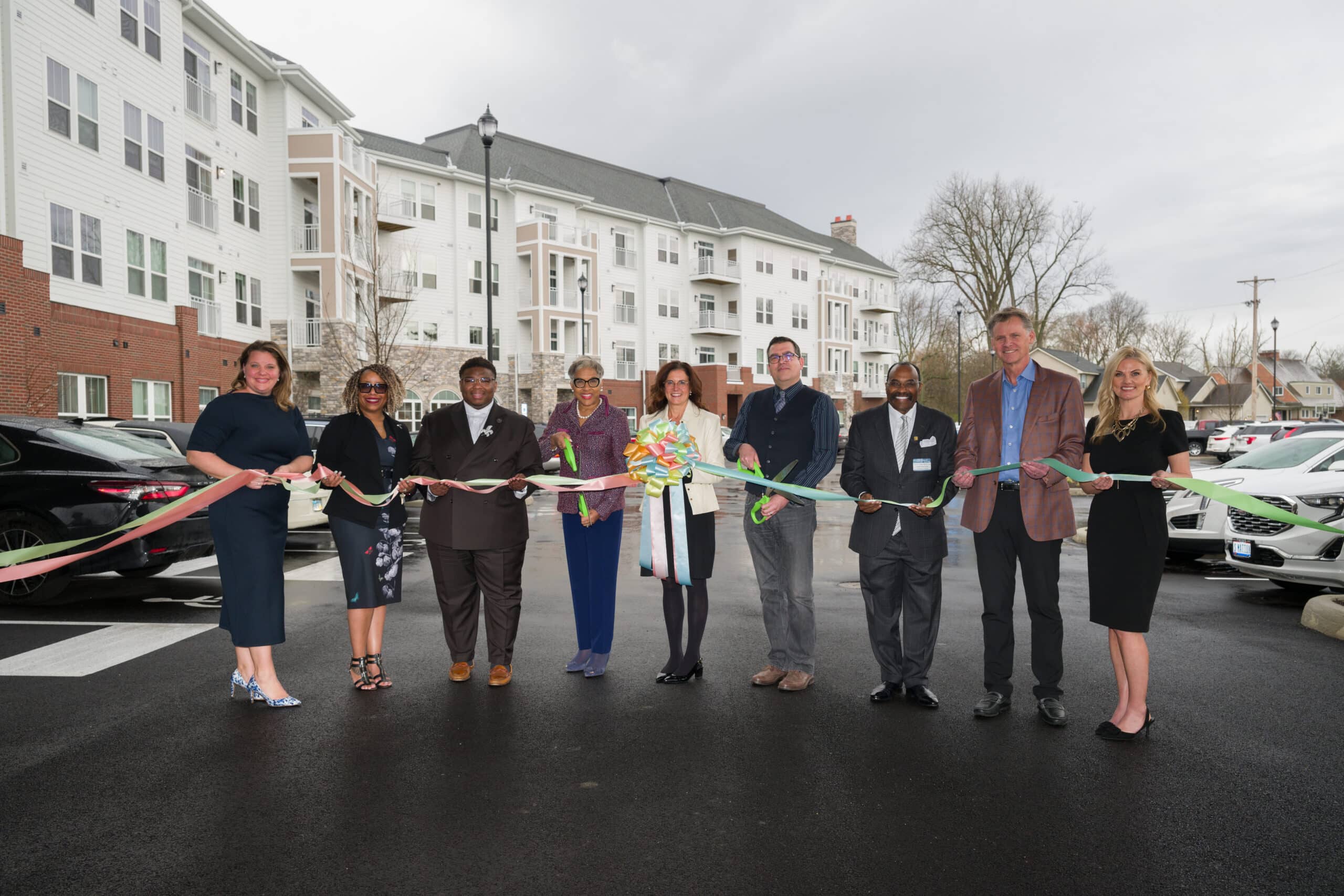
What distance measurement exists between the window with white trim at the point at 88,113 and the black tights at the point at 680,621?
22.1 m

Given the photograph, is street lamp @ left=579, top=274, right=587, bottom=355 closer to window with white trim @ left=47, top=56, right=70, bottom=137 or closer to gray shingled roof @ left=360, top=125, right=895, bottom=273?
gray shingled roof @ left=360, top=125, right=895, bottom=273

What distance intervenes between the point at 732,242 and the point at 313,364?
29229 millimetres

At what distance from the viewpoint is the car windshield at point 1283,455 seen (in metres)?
11.0

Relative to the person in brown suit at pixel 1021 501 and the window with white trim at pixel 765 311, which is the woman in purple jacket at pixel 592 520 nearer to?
the person in brown suit at pixel 1021 501

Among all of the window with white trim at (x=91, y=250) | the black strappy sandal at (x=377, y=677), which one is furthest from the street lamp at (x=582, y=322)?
the black strappy sandal at (x=377, y=677)

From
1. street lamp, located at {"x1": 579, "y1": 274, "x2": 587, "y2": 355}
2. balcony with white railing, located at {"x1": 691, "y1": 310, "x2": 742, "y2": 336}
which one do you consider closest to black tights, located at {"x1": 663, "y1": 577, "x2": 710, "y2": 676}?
street lamp, located at {"x1": 579, "y1": 274, "x2": 587, "y2": 355}

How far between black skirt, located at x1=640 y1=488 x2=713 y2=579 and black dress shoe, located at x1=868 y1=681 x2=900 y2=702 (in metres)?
1.29

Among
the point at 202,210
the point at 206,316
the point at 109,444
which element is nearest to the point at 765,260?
the point at 202,210

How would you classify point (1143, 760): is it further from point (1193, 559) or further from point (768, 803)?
point (1193, 559)

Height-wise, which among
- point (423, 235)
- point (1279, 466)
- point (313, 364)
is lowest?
point (1279, 466)

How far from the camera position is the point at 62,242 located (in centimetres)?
2022

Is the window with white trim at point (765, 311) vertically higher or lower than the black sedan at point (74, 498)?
higher

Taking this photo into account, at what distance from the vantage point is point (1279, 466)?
1102cm

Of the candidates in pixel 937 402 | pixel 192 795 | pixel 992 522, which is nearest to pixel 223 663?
pixel 192 795
